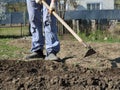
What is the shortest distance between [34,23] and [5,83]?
7.22 feet

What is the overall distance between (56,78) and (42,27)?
2248 mm

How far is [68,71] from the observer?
5.66m

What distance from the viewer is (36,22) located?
708 cm

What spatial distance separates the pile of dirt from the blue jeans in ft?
2.90

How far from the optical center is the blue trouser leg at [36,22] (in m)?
6.99

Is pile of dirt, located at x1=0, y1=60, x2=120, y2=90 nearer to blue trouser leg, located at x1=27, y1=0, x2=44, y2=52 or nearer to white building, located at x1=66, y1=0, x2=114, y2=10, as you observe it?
blue trouser leg, located at x1=27, y1=0, x2=44, y2=52

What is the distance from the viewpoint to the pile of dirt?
16.1 ft

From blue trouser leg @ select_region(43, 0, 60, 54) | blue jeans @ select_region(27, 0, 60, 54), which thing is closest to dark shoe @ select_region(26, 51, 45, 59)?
blue jeans @ select_region(27, 0, 60, 54)

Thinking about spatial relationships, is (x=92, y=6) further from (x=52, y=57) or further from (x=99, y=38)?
(x=52, y=57)

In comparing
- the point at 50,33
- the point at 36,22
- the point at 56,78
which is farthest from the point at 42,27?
the point at 56,78

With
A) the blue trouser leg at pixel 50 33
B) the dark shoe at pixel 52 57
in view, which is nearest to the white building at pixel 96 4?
the blue trouser leg at pixel 50 33

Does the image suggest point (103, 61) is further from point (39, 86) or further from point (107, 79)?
point (39, 86)

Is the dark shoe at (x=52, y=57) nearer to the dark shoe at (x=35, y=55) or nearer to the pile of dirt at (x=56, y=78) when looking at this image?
the dark shoe at (x=35, y=55)

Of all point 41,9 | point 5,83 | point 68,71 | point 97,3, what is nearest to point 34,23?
point 41,9
